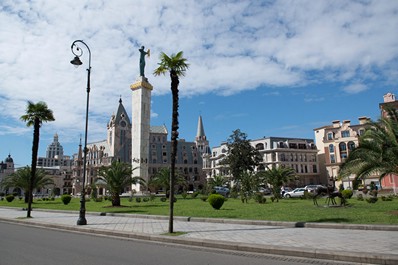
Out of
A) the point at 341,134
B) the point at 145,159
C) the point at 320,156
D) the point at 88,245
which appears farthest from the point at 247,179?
the point at 320,156

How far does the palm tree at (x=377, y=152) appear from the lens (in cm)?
1553

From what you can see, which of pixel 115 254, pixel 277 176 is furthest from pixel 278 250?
pixel 277 176

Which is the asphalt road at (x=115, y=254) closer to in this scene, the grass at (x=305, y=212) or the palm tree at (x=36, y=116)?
the grass at (x=305, y=212)

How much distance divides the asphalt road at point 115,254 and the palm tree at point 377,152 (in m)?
9.99

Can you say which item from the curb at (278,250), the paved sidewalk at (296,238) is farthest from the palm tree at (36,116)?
the curb at (278,250)

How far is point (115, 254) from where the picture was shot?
30.3 feet

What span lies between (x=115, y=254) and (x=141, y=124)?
57.0 m

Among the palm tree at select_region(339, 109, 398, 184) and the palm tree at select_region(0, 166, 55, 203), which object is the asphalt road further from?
the palm tree at select_region(0, 166, 55, 203)

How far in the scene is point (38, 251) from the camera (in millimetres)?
9711

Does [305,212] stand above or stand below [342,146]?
below

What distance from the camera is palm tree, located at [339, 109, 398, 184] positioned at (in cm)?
1553

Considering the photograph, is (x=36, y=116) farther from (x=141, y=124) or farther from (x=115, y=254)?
(x=141, y=124)

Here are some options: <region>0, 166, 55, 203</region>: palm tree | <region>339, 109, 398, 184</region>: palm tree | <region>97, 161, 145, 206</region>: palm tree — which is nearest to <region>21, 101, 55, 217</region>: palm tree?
<region>97, 161, 145, 206</region>: palm tree

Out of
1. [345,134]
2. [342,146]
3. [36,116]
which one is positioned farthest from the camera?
[342,146]
